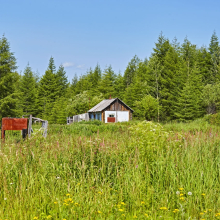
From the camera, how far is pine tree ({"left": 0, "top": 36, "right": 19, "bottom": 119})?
34078mm

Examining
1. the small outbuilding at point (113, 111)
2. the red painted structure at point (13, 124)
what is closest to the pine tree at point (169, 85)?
the small outbuilding at point (113, 111)

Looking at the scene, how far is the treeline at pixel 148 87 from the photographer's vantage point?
1449 inches

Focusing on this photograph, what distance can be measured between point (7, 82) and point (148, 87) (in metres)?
22.9

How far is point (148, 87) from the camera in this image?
44062 millimetres

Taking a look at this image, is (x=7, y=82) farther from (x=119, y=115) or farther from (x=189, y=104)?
(x=189, y=104)

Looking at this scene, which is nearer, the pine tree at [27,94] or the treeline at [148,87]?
the treeline at [148,87]

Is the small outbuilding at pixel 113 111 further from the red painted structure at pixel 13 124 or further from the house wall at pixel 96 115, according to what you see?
the red painted structure at pixel 13 124

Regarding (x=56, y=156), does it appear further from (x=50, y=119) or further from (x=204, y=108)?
(x=50, y=119)

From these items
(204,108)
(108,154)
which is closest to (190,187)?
(108,154)

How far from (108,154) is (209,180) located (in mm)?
1906

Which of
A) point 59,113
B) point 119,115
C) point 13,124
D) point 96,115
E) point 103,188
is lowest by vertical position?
point 103,188

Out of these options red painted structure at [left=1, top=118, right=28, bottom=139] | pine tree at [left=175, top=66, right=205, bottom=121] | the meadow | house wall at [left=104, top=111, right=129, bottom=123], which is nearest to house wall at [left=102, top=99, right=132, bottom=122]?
house wall at [left=104, top=111, right=129, bottom=123]

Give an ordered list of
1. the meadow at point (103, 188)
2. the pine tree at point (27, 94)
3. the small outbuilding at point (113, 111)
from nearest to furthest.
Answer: the meadow at point (103, 188) → the small outbuilding at point (113, 111) → the pine tree at point (27, 94)

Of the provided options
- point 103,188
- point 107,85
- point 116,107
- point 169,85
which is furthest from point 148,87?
point 103,188
